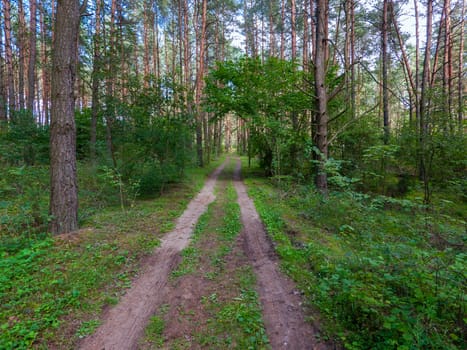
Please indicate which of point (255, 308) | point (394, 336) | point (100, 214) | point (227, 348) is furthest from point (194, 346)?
point (100, 214)

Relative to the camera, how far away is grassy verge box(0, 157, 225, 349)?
8.81ft

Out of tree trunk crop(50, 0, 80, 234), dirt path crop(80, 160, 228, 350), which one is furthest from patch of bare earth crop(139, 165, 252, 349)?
tree trunk crop(50, 0, 80, 234)

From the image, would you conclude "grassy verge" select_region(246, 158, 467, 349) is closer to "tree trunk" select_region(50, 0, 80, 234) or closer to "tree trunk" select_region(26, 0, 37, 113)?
"tree trunk" select_region(50, 0, 80, 234)

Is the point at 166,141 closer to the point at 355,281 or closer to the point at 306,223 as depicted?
the point at 306,223

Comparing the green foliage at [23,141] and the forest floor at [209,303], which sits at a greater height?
the green foliage at [23,141]

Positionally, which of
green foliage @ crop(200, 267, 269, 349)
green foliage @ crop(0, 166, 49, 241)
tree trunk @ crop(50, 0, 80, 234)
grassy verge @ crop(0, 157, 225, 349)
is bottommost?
green foliage @ crop(200, 267, 269, 349)

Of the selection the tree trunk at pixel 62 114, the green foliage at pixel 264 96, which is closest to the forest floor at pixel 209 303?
the tree trunk at pixel 62 114

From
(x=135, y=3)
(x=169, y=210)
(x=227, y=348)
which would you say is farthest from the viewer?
(x=135, y=3)

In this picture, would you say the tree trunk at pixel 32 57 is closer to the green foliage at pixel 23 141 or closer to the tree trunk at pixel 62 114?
the green foliage at pixel 23 141

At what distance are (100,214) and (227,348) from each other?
5.69 meters

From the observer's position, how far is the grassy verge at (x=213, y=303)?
102 inches

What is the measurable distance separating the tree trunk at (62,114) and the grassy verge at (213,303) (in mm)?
2855

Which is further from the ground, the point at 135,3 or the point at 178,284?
the point at 135,3

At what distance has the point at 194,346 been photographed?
2525 millimetres
